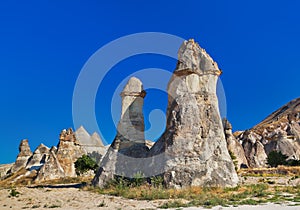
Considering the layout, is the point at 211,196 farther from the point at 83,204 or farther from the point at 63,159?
the point at 63,159

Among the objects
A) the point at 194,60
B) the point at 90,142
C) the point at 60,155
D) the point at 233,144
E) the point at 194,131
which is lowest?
the point at 194,131

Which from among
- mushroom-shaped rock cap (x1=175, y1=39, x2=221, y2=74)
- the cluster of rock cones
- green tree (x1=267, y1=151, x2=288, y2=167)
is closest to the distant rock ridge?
the cluster of rock cones

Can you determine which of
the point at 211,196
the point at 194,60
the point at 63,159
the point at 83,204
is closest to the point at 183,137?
the point at 211,196

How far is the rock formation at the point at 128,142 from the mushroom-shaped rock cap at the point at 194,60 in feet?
11.6

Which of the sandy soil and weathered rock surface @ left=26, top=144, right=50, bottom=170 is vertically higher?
weathered rock surface @ left=26, top=144, right=50, bottom=170

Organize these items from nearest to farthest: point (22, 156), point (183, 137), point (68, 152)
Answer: point (183, 137)
point (68, 152)
point (22, 156)

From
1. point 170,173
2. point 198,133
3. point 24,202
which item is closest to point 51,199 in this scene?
point 24,202

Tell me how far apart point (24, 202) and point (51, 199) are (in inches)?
41.4

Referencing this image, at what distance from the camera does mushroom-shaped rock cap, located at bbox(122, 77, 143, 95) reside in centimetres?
1889

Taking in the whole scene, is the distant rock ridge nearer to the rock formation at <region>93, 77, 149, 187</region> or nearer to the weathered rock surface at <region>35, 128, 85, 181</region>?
the weathered rock surface at <region>35, 128, 85, 181</region>

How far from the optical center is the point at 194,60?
1686 centimetres

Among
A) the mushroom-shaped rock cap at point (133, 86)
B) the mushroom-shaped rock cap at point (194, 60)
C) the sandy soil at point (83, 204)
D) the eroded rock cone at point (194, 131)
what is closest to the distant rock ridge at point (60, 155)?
the mushroom-shaped rock cap at point (133, 86)

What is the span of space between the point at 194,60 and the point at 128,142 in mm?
5966

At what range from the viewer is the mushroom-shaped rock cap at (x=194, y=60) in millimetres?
16719
